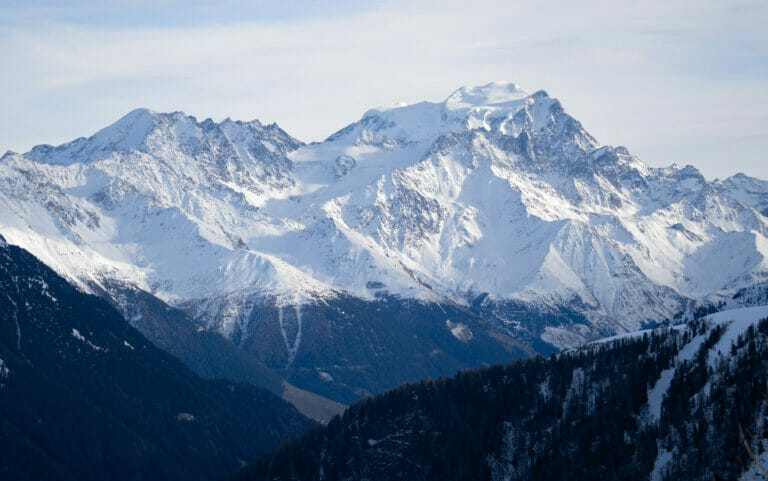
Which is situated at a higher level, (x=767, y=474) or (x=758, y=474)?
(x=767, y=474)

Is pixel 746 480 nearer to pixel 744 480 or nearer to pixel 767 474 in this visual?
pixel 744 480

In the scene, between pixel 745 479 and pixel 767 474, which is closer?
pixel 767 474

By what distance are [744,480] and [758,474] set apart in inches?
255

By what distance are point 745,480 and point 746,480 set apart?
147 inches

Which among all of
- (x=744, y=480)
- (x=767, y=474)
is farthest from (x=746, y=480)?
(x=767, y=474)

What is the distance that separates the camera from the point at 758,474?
194m

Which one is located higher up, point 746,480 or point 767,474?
point 767,474

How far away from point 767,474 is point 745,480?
71.7 m

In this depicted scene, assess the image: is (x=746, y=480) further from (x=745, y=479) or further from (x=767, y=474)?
(x=767, y=474)

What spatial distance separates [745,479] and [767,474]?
242 feet

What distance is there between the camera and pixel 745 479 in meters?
198

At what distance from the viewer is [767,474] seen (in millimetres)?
127438

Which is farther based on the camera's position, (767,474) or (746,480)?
(746,480)

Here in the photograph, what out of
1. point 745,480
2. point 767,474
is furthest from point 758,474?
point 767,474
